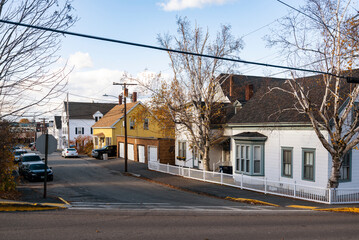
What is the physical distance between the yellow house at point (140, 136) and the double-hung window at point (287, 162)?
10.8m

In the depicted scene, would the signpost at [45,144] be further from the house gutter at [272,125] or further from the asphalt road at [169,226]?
the house gutter at [272,125]

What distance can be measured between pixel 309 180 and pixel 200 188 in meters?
6.97

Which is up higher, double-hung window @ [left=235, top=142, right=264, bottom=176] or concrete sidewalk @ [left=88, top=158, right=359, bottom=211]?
double-hung window @ [left=235, top=142, right=264, bottom=176]

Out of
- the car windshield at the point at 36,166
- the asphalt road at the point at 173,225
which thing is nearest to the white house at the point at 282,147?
the asphalt road at the point at 173,225

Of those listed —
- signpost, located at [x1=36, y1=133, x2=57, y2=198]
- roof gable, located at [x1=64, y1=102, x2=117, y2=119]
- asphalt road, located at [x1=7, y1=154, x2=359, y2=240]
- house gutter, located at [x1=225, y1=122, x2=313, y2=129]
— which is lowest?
asphalt road, located at [x1=7, y1=154, x2=359, y2=240]

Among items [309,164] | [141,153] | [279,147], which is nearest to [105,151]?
[141,153]

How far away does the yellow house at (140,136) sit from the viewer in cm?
3303

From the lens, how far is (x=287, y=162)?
2209 centimetres

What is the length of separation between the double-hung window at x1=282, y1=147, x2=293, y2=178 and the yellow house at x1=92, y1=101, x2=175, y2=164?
10.8 meters

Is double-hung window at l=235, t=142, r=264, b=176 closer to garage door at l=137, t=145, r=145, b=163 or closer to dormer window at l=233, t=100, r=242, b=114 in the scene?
dormer window at l=233, t=100, r=242, b=114

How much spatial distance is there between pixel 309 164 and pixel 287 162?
1.76 m

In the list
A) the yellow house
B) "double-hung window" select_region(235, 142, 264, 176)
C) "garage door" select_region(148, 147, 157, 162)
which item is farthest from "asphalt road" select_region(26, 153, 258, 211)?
"garage door" select_region(148, 147, 157, 162)

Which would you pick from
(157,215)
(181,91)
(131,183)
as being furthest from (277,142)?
(157,215)

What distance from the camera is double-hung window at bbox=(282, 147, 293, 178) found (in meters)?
21.8
